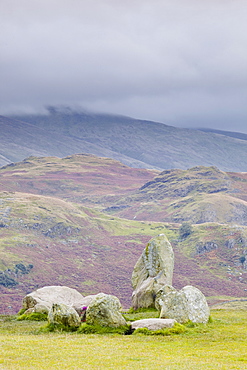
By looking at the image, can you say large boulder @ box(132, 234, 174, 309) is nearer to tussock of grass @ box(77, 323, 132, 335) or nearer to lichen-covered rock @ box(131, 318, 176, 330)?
lichen-covered rock @ box(131, 318, 176, 330)

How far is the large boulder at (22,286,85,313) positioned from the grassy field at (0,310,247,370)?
1072 cm

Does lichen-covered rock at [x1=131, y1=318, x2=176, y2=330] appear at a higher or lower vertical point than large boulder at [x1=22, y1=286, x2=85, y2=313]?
higher

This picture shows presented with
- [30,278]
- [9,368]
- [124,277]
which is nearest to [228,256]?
[124,277]

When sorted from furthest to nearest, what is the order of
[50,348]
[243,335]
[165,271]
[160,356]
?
[165,271] → [243,335] → [50,348] → [160,356]

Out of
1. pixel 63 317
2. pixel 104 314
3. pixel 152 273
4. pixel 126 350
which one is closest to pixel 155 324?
pixel 104 314

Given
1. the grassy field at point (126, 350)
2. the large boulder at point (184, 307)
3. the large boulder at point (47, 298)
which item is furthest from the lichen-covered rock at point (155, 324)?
the large boulder at point (47, 298)

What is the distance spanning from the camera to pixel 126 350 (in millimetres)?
30938

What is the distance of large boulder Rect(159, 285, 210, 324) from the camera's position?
41875 mm

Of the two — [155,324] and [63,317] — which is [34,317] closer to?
[63,317]

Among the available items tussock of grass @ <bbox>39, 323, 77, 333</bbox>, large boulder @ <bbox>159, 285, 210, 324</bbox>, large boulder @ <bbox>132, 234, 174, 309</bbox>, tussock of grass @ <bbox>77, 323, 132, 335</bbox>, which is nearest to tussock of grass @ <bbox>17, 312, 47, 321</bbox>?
tussock of grass @ <bbox>39, 323, 77, 333</bbox>

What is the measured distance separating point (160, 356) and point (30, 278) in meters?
143

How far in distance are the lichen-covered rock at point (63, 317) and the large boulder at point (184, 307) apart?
843 centimetres

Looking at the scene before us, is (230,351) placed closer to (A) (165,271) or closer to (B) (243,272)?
(A) (165,271)

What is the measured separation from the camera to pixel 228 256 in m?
200
